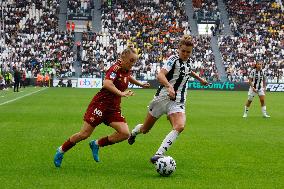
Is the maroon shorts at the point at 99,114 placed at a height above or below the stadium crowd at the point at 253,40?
above

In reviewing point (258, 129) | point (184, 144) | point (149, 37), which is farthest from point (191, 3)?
point (184, 144)

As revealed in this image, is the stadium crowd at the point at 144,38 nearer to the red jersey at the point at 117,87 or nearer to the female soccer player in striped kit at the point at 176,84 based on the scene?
the female soccer player in striped kit at the point at 176,84

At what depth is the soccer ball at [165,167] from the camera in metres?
10.1

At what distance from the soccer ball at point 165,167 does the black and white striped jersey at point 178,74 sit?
1517mm

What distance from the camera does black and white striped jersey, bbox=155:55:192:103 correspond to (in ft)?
37.0

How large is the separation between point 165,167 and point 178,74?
205cm

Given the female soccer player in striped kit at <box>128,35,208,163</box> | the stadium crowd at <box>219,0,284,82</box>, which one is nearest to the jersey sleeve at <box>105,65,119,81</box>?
the female soccer player in striped kit at <box>128,35,208,163</box>

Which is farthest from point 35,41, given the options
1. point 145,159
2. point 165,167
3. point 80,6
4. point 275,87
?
point 165,167

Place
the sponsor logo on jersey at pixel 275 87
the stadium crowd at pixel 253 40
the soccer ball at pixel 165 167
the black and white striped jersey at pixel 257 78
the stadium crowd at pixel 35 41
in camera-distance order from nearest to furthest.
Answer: the soccer ball at pixel 165 167 < the black and white striped jersey at pixel 257 78 < the sponsor logo on jersey at pixel 275 87 < the stadium crowd at pixel 35 41 < the stadium crowd at pixel 253 40

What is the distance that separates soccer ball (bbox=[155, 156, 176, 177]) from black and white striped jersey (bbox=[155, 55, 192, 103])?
152 centimetres

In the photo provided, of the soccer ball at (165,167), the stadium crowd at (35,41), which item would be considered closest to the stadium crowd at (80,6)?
the stadium crowd at (35,41)

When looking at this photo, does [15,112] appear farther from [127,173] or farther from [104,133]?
[127,173]

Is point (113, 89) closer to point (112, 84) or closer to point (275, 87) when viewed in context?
point (112, 84)

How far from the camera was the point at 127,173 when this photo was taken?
10.4 meters
